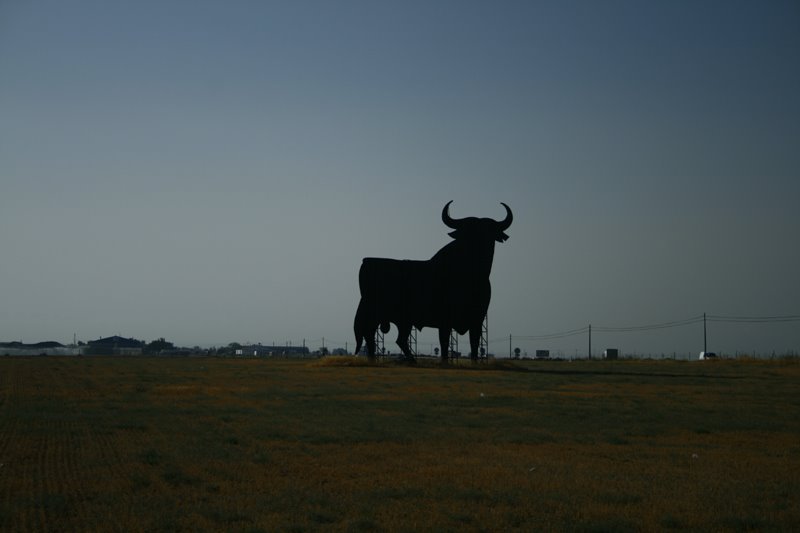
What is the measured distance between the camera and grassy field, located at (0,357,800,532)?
8.58 m

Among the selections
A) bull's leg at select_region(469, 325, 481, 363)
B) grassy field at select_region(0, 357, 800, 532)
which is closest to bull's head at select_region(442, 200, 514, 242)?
bull's leg at select_region(469, 325, 481, 363)

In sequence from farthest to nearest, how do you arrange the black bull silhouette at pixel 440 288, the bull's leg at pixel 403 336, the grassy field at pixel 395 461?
the bull's leg at pixel 403 336 < the black bull silhouette at pixel 440 288 < the grassy field at pixel 395 461

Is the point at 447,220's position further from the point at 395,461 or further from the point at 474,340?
the point at 395,461

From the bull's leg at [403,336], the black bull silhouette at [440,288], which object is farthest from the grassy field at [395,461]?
the bull's leg at [403,336]

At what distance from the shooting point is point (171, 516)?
27.7ft

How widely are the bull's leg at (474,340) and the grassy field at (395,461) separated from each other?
50.2ft

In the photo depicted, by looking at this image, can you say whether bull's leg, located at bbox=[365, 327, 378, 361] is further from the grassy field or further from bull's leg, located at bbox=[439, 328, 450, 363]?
the grassy field

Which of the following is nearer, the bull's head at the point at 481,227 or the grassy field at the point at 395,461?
the grassy field at the point at 395,461

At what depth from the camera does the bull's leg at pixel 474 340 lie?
37.5m

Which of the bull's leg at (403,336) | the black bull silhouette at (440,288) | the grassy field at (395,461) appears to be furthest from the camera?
the bull's leg at (403,336)

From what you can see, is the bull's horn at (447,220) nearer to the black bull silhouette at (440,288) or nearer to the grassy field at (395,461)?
the black bull silhouette at (440,288)

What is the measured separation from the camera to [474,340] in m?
37.7

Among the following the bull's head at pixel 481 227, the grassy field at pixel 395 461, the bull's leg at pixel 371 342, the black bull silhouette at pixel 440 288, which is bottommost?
the grassy field at pixel 395 461

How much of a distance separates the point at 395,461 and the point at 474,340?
26.0 m
